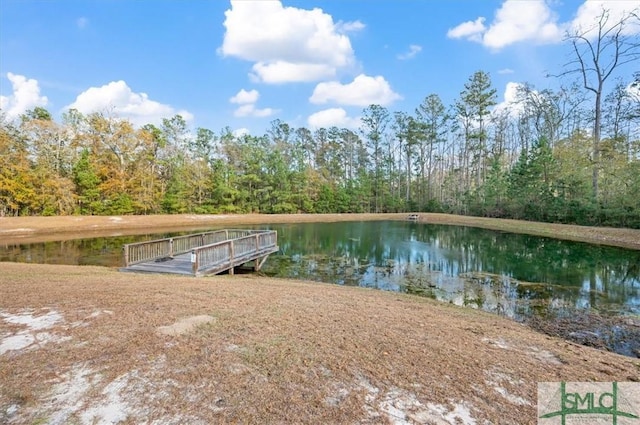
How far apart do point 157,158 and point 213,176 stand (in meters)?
6.07

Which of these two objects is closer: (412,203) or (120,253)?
(120,253)

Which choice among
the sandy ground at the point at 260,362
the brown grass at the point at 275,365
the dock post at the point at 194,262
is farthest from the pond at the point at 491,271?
the dock post at the point at 194,262

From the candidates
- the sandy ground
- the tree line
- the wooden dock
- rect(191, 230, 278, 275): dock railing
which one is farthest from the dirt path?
the sandy ground

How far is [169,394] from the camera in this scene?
2.71m

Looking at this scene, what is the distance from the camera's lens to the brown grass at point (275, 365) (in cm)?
255

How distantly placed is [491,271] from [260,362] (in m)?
10.8

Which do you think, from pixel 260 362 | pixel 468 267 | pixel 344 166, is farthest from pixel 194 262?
pixel 344 166

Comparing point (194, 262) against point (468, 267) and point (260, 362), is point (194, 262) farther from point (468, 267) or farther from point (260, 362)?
point (468, 267)

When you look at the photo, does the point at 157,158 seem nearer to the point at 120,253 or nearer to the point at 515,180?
the point at 120,253

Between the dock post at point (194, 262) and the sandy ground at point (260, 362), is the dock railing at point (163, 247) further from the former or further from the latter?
the sandy ground at point (260, 362)

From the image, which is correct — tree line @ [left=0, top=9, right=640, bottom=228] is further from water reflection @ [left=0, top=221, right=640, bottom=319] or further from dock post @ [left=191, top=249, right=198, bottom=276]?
dock post @ [left=191, top=249, right=198, bottom=276]

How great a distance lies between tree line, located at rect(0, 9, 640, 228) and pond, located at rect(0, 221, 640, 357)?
26.2 ft

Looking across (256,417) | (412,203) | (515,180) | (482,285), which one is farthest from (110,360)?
(412,203)

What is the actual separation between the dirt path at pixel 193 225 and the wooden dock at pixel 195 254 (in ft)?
45.4
